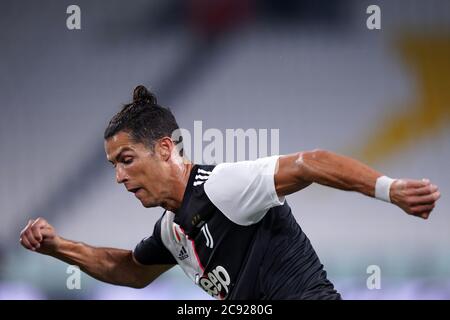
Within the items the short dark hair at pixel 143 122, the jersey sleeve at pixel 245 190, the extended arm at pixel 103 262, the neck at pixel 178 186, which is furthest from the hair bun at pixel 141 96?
the extended arm at pixel 103 262

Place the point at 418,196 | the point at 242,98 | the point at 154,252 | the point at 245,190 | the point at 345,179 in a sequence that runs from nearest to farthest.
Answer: the point at 418,196 < the point at 345,179 < the point at 245,190 < the point at 154,252 < the point at 242,98

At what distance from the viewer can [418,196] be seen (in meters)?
1.92

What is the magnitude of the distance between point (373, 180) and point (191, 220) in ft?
2.15

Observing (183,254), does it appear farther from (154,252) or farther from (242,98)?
(242,98)

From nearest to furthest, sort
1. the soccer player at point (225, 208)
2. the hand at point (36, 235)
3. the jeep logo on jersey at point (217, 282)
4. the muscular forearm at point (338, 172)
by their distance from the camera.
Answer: the muscular forearm at point (338, 172) < the soccer player at point (225, 208) < the jeep logo on jersey at point (217, 282) < the hand at point (36, 235)

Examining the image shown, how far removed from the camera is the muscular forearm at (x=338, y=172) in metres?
2.04

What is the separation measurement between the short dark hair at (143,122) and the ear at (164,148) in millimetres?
15

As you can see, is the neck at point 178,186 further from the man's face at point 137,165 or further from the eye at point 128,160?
the eye at point 128,160

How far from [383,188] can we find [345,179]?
116 mm

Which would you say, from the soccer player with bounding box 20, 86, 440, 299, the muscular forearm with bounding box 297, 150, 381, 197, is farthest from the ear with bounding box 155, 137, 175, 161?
the muscular forearm with bounding box 297, 150, 381, 197

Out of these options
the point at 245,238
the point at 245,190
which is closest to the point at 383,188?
the point at 245,190

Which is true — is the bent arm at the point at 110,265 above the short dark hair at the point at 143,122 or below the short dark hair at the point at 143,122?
below

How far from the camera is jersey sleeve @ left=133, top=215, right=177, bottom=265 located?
279 centimetres
